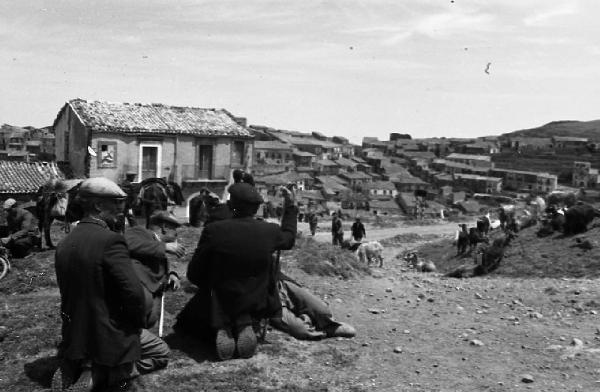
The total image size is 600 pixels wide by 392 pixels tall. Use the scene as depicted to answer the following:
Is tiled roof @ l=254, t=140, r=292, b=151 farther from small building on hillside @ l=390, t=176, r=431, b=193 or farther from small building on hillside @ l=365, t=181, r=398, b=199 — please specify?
small building on hillside @ l=390, t=176, r=431, b=193

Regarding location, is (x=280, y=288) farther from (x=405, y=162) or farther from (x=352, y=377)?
(x=405, y=162)

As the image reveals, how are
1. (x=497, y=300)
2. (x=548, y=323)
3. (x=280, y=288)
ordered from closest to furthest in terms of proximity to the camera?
(x=280, y=288) → (x=548, y=323) → (x=497, y=300)

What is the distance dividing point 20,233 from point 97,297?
760cm

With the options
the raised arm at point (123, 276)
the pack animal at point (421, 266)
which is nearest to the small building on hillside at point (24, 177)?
the pack animal at point (421, 266)

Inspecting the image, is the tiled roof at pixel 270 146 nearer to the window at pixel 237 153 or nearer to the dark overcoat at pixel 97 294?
the window at pixel 237 153

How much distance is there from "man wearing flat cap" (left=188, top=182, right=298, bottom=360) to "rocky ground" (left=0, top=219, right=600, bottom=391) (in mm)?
288

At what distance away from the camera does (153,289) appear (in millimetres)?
5391

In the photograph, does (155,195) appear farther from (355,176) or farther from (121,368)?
(355,176)

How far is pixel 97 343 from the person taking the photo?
4.42 m

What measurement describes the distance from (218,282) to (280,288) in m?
1.25

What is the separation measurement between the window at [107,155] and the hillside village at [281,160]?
0.18ft

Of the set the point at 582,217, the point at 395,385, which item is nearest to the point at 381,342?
the point at 395,385

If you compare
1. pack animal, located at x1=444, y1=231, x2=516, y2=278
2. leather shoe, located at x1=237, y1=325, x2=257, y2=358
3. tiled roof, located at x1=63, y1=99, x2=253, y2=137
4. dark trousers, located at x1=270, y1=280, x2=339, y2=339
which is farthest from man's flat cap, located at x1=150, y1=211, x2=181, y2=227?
tiled roof, located at x1=63, y1=99, x2=253, y2=137

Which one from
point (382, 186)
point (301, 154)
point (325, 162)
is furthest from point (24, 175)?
point (325, 162)
